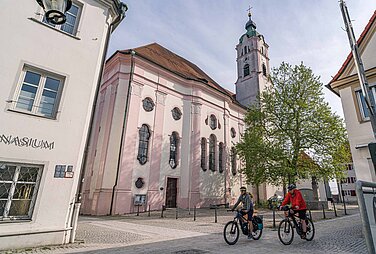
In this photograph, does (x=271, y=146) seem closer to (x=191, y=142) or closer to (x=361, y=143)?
(x=191, y=142)

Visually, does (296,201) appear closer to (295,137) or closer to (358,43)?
(358,43)

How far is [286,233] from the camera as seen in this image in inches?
269

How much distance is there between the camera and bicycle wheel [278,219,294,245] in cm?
675

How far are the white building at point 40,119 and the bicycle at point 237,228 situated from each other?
4.68m

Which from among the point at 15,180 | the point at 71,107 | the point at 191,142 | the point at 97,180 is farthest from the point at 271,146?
the point at 15,180

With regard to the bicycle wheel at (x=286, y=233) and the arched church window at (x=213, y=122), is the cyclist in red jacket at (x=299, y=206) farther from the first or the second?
the arched church window at (x=213, y=122)

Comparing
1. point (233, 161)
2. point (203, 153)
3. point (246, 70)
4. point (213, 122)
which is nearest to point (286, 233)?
point (203, 153)

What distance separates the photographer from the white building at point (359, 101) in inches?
372

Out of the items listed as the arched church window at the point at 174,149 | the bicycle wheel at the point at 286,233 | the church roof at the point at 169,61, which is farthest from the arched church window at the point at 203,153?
the bicycle wheel at the point at 286,233

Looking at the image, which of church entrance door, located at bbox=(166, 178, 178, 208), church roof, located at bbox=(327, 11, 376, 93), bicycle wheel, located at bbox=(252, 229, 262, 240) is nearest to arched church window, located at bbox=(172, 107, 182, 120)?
church entrance door, located at bbox=(166, 178, 178, 208)

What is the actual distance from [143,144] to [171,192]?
4.92m

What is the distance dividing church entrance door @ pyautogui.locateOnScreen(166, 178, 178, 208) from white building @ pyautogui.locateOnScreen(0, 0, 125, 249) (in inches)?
508

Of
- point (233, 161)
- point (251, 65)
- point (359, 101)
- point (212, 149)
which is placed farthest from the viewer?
point (251, 65)

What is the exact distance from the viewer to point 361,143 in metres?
9.62
